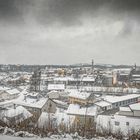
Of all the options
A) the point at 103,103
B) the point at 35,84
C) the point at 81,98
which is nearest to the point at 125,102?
the point at 103,103

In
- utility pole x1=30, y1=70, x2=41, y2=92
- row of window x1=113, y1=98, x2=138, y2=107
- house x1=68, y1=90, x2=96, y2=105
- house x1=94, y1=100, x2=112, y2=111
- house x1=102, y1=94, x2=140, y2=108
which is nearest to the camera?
house x1=94, y1=100, x2=112, y2=111

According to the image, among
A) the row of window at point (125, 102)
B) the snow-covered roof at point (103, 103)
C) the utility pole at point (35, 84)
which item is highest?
the utility pole at point (35, 84)

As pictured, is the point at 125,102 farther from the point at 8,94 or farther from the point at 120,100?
the point at 8,94

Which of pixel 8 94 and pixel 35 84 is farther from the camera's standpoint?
pixel 35 84

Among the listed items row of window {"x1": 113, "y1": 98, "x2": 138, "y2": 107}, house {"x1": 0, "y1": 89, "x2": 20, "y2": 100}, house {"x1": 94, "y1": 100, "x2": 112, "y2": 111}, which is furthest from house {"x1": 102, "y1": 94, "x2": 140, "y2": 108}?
house {"x1": 0, "y1": 89, "x2": 20, "y2": 100}

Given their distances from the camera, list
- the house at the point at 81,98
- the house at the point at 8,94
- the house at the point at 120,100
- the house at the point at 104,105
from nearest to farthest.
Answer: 1. the house at the point at 104,105
2. the house at the point at 120,100
3. the house at the point at 81,98
4. the house at the point at 8,94

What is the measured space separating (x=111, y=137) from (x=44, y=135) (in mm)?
603

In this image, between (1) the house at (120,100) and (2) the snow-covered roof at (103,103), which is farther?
(1) the house at (120,100)

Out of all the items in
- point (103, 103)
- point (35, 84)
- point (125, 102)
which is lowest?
point (125, 102)

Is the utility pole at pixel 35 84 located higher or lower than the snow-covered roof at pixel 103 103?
higher

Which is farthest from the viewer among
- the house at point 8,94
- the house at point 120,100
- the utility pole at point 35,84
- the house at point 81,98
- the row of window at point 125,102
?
the utility pole at point 35,84

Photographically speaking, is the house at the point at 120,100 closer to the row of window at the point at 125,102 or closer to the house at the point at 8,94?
the row of window at the point at 125,102

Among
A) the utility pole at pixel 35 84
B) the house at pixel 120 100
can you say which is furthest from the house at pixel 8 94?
the house at pixel 120 100

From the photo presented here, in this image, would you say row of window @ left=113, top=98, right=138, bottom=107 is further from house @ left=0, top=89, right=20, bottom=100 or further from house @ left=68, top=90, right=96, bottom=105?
house @ left=0, top=89, right=20, bottom=100
